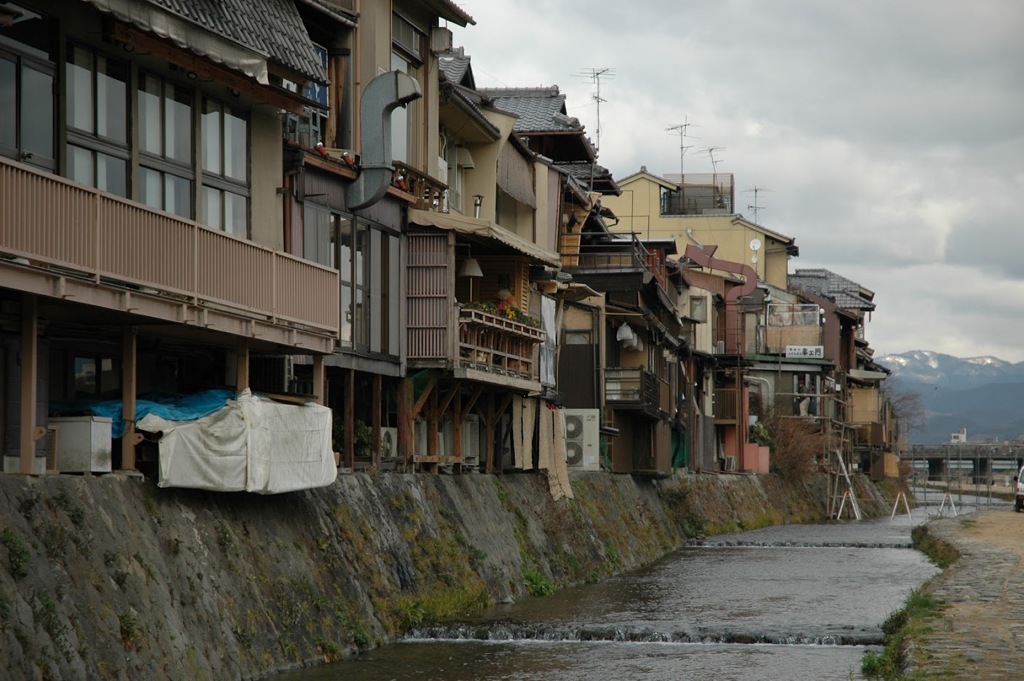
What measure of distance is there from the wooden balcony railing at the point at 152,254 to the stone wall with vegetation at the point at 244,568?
2.67 m

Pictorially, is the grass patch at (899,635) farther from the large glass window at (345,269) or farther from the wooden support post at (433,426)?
the large glass window at (345,269)

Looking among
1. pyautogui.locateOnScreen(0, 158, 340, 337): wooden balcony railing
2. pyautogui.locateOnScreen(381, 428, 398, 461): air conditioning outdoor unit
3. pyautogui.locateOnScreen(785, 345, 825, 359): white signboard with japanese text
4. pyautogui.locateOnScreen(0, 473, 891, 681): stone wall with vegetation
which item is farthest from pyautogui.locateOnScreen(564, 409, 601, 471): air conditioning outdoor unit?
pyautogui.locateOnScreen(785, 345, 825, 359): white signboard with japanese text

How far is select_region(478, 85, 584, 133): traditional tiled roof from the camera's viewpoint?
53.4 m

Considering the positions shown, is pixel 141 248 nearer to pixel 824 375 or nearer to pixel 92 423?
pixel 92 423

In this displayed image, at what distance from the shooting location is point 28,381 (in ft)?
57.9

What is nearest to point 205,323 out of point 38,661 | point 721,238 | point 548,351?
point 38,661

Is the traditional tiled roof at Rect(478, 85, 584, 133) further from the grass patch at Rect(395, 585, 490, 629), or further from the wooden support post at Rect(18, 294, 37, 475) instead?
the wooden support post at Rect(18, 294, 37, 475)

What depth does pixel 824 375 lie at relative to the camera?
101438mm

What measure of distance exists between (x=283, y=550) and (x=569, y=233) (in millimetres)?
31865

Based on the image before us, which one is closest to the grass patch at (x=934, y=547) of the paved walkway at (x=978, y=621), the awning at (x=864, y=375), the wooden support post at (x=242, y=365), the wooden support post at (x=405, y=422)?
the paved walkway at (x=978, y=621)

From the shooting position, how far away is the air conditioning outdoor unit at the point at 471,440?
121 ft

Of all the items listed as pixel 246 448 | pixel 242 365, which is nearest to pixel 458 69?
pixel 242 365

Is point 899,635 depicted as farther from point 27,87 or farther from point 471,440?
point 27,87

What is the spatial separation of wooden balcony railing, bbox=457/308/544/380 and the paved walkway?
11.0m
